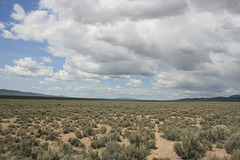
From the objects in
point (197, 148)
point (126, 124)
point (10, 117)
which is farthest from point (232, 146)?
point (10, 117)

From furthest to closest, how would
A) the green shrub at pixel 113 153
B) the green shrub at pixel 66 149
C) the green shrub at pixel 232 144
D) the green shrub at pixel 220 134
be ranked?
the green shrub at pixel 220 134 → the green shrub at pixel 66 149 → the green shrub at pixel 232 144 → the green shrub at pixel 113 153

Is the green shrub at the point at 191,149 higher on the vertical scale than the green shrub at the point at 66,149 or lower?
higher

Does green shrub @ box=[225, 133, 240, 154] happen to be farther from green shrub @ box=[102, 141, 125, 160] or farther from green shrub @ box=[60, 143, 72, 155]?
green shrub @ box=[60, 143, 72, 155]

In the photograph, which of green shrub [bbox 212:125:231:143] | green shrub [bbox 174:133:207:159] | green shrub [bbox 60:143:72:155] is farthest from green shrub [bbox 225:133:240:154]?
green shrub [bbox 60:143:72:155]

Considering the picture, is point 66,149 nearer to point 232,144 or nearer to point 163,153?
point 163,153

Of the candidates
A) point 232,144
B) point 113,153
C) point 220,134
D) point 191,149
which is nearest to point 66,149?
point 113,153

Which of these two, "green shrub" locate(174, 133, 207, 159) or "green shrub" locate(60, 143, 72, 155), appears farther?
"green shrub" locate(60, 143, 72, 155)

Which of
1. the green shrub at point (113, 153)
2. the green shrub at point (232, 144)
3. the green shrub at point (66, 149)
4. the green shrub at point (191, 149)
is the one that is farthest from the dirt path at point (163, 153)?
the green shrub at point (66, 149)

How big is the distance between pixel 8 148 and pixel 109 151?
6216mm

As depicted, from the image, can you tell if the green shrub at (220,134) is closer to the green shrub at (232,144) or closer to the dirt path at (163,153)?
the green shrub at (232,144)

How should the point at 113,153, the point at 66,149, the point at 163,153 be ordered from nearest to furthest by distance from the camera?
the point at 113,153, the point at 163,153, the point at 66,149

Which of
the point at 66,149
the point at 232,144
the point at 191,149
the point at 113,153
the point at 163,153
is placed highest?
the point at 232,144

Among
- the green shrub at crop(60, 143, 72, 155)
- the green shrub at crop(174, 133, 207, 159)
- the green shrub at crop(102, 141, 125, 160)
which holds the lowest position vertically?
the green shrub at crop(60, 143, 72, 155)

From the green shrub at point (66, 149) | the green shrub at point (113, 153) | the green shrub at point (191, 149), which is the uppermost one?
the green shrub at point (191, 149)
